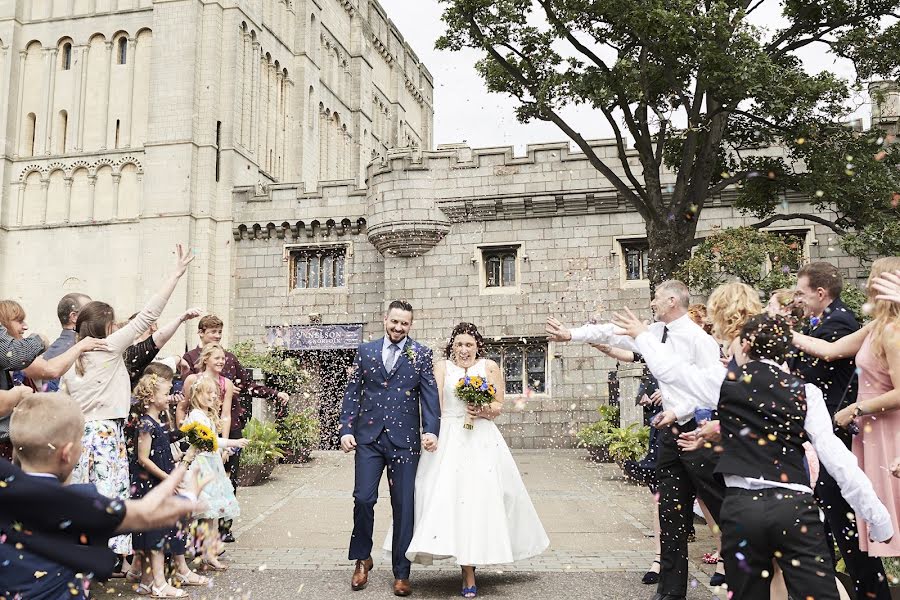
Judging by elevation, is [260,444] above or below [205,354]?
below

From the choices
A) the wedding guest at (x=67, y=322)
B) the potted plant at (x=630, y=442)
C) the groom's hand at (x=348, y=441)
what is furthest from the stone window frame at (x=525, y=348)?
the wedding guest at (x=67, y=322)

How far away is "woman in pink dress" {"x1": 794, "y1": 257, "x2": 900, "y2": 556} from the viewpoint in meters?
4.34

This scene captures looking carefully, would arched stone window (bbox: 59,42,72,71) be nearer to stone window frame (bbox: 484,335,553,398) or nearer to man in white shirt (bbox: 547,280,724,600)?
stone window frame (bbox: 484,335,553,398)

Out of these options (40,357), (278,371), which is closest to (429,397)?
(40,357)

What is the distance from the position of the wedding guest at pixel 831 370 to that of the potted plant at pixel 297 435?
469 inches

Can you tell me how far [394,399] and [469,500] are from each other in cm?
103

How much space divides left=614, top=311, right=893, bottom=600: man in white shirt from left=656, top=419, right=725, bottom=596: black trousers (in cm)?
130

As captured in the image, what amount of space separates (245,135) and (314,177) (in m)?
5.42

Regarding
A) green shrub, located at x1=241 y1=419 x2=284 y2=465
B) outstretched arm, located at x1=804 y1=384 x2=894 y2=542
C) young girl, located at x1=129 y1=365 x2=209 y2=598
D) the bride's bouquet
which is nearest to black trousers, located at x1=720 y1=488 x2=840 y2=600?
outstretched arm, located at x1=804 y1=384 x2=894 y2=542

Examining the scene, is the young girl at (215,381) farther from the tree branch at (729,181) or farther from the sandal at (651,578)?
the tree branch at (729,181)

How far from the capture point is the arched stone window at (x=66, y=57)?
2939 centimetres

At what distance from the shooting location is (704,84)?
1384 cm

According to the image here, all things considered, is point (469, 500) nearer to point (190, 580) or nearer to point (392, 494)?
point (392, 494)

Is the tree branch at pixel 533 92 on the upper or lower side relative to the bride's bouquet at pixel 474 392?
upper
